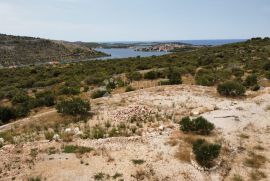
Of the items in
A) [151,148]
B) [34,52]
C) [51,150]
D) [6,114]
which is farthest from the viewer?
[34,52]

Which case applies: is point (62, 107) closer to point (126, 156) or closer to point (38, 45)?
point (126, 156)

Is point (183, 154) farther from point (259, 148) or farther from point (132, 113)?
point (132, 113)

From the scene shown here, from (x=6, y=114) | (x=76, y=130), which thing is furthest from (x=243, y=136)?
(x=6, y=114)

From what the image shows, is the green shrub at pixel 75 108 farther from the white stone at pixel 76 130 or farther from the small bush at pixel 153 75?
the small bush at pixel 153 75

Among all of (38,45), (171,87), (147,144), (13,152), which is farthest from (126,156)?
(38,45)

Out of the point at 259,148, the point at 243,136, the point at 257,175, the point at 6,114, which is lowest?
the point at 6,114

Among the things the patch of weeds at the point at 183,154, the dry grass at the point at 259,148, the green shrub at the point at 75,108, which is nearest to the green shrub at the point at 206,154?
the patch of weeds at the point at 183,154

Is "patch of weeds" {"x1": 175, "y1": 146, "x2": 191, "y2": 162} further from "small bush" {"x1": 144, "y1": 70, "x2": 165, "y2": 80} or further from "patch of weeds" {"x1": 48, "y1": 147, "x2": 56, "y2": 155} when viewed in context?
"small bush" {"x1": 144, "y1": 70, "x2": 165, "y2": 80}

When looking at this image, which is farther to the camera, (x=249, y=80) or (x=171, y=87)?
(x=249, y=80)
